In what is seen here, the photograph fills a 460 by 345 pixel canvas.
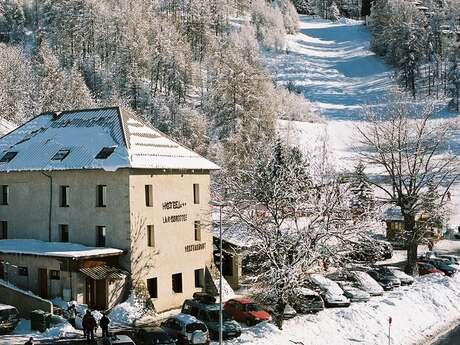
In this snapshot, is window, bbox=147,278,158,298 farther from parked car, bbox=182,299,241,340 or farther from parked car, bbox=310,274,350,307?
parked car, bbox=310,274,350,307

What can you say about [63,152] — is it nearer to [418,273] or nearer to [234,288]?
[234,288]

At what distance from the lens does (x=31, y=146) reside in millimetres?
43812

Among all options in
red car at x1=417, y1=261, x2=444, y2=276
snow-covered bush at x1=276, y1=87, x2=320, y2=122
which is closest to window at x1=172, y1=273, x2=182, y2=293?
red car at x1=417, y1=261, x2=444, y2=276

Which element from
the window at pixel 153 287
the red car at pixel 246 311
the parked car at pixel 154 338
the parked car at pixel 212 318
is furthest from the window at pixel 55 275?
the parked car at pixel 154 338

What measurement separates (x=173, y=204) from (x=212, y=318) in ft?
35.7

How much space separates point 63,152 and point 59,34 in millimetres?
90425

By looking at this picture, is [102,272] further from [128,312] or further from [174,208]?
[174,208]

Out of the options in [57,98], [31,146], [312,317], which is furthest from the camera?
[57,98]

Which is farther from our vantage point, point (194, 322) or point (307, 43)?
point (307, 43)

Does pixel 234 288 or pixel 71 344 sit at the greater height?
pixel 71 344

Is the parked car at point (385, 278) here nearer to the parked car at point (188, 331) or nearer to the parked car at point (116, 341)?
the parked car at point (188, 331)

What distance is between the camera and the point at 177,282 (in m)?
41.4

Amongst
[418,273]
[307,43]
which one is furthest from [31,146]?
[307,43]

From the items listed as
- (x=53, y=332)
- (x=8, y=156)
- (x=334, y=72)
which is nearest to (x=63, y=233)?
(x=8, y=156)
